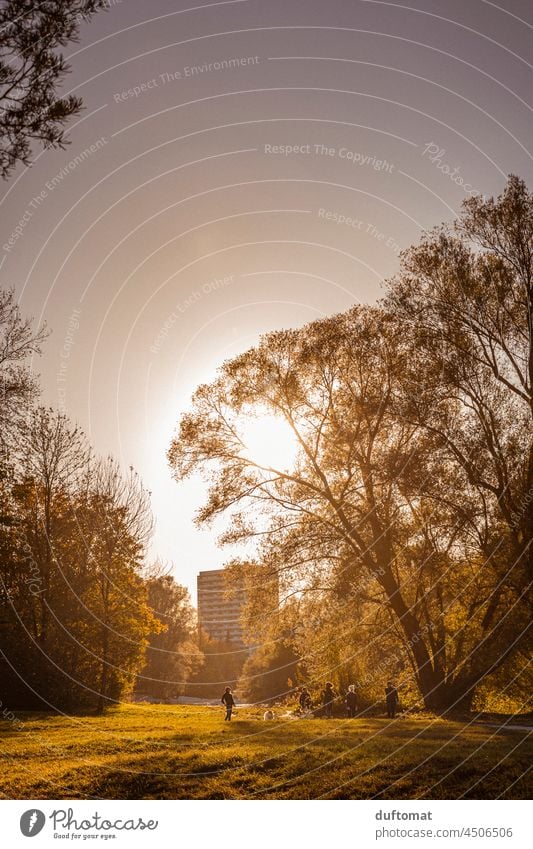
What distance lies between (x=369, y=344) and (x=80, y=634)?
77.9 feet

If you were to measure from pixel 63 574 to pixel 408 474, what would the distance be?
67.9 ft

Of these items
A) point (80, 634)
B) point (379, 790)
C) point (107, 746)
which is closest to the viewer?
point (379, 790)

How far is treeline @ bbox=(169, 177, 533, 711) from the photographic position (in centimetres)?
1972

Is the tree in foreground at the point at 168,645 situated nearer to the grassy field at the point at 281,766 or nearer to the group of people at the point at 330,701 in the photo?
the group of people at the point at 330,701

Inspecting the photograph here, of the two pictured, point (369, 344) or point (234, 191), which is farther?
point (369, 344)

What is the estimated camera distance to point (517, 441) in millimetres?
20016

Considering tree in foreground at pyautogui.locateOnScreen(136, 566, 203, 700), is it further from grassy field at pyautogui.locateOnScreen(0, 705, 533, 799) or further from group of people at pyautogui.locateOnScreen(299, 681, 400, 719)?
grassy field at pyautogui.locateOnScreen(0, 705, 533, 799)

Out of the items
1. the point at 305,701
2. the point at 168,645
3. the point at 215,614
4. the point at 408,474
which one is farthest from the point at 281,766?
the point at 215,614

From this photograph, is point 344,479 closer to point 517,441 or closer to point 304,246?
point 517,441

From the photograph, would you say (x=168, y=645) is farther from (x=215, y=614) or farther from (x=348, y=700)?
(x=215, y=614)
